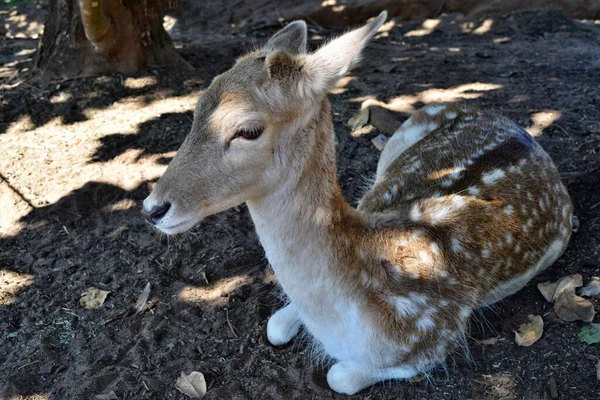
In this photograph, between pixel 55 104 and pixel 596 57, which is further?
pixel 596 57

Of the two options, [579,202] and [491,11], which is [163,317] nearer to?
[579,202]

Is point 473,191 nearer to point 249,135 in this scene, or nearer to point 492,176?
point 492,176

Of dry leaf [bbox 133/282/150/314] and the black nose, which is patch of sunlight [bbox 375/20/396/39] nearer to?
dry leaf [bbox 133/282/150/314]

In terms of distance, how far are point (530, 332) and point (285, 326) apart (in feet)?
4.18

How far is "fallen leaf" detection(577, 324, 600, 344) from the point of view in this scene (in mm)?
3000

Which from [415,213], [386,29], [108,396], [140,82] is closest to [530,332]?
[415,213]

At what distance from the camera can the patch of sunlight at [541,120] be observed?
4803 mm

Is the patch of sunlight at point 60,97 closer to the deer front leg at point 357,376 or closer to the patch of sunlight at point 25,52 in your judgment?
the patch of sunlight at point 25,52

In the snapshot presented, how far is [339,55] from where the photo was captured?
2.52 m

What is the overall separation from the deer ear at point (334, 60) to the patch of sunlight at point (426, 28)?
578 cm

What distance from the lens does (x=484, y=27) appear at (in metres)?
8.04

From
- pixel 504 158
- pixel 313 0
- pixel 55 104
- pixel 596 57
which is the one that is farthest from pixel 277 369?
pixel 313 0

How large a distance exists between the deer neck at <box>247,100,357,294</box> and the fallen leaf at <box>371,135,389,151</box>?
218 centimetres

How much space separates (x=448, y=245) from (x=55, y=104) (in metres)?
3.80
